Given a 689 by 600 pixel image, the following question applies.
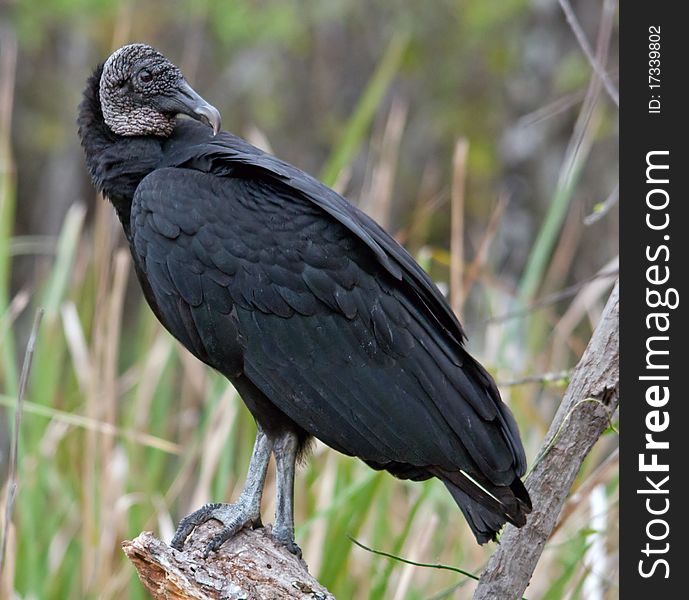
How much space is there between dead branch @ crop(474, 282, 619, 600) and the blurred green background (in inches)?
13.0

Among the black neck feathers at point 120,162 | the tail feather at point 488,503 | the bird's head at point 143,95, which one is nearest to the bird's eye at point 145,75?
the bird's head at point 143,95

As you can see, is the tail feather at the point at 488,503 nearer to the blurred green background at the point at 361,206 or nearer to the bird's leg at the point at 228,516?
the blurred green background at the point at 361,206

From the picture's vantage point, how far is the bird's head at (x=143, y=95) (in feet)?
9.45

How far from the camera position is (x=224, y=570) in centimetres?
233

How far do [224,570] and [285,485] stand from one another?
0.42 m

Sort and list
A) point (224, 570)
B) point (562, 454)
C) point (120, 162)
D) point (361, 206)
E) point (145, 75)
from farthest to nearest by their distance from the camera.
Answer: point (361, 206) → point (145, 75) → point (120, 162) → point (224, 570) → point (562, 454)

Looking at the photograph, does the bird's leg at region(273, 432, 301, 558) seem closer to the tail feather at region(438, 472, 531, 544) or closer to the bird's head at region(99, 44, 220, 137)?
the tail feather at region(438, 472, 531, 544)

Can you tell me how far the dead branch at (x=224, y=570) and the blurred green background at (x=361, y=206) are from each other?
1.60 feet

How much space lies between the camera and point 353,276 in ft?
8.30

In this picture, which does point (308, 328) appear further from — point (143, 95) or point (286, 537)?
point (143, 95)

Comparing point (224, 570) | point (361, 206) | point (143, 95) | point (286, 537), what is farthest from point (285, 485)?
point (361, 206)

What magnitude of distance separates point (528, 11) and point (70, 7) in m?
2.80

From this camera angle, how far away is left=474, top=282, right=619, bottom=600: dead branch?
2.18 metres

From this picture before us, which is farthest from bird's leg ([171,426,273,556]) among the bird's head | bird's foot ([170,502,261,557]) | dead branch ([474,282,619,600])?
the bird's head
